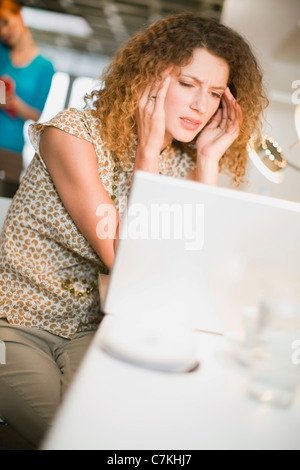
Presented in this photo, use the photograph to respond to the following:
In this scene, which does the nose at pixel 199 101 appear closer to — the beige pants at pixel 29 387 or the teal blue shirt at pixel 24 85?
the beige pants at pixel 29 387

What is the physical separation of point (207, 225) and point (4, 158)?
2235 millimetres

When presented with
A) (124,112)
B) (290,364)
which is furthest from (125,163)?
(290,364)

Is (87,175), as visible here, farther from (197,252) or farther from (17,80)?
(17,80)

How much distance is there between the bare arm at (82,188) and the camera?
4.32 feet

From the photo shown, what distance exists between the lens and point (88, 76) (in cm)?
1067

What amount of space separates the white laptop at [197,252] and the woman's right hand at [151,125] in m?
0.58

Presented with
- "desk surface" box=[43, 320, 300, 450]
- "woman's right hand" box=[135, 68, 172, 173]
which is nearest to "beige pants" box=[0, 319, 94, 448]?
"desk surface" box=[43, 320, 300, 450]

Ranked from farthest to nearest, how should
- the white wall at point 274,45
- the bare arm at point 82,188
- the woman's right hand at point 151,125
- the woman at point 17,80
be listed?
the woman at point 17,80, the white wall at point 274,45, the woman's right hand at point 151,125, the bare arm at point 82,188

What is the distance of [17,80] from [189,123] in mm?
1711

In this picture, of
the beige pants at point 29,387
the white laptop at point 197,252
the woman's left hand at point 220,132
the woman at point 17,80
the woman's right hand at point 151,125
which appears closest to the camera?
the white laptop at point 197,252

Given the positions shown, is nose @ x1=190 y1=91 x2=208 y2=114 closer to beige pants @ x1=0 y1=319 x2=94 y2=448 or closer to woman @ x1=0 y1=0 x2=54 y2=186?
beige pants @ x1=0 y1=319 x2=94 y2=448

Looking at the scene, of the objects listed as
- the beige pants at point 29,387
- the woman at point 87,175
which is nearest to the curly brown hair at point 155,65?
the woman at point 87,175

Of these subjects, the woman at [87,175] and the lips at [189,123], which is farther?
the lips at [189,123]

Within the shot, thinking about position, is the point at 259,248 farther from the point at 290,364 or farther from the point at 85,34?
the point at 85,34
